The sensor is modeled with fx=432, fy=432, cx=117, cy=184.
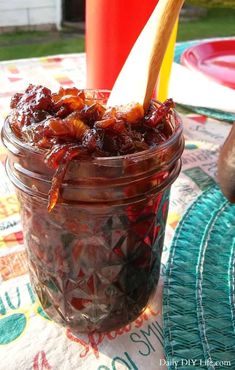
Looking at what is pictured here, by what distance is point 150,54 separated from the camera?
1.38 ft

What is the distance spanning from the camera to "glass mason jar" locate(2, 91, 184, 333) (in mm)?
346

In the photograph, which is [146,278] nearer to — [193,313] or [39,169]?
[193,313]

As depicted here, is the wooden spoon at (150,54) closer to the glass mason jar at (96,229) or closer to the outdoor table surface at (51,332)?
the glass mason jar at (96,229)

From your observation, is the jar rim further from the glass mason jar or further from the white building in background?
the white building in background

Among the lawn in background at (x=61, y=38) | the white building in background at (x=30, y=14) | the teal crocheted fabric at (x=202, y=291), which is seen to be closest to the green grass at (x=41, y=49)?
the lawn in background at (x=61, y=38)

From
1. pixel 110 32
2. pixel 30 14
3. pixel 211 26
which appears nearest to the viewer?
pixel 110 32

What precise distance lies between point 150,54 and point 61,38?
274 centimetres

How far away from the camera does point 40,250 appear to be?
1.32 ft

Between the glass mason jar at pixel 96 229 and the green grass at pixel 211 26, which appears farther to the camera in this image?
the green grass at pixel 211 26

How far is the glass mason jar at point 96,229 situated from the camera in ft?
1.14

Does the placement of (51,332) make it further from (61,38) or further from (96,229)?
(61,38)

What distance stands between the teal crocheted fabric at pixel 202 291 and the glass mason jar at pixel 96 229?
0.12 feet

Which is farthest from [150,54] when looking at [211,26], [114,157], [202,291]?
[211,26]

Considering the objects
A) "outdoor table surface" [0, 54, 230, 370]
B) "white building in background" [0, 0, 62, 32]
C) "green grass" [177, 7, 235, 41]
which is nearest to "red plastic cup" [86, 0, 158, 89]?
"outdoor table surface" [0, 54, 230, 370]
